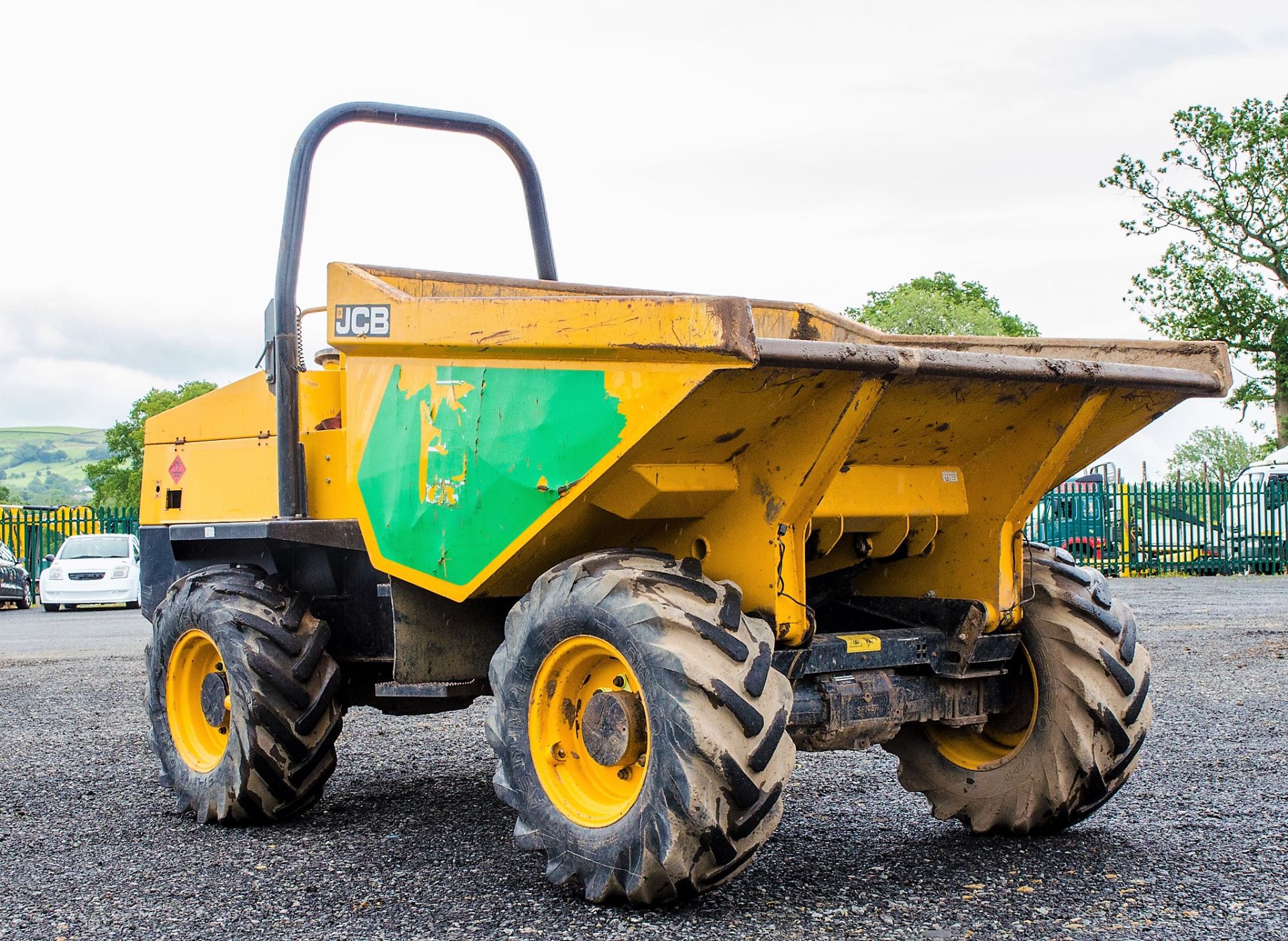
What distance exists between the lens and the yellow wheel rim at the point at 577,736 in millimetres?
4117

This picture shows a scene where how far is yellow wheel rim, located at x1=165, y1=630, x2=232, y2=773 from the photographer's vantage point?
590 cm

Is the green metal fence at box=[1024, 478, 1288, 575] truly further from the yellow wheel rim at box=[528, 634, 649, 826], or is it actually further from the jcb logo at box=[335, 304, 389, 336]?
the yellow wheel rim at box=[528, 634, 649, 826]

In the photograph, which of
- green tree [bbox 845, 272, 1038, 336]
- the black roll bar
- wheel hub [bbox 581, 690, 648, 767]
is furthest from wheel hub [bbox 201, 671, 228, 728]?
green tree [bbox 845, 272, 1038, 336]

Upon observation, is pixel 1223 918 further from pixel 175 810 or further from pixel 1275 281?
pixel 1275 281

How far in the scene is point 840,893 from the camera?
418 centimetres

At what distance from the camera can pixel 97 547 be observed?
23.6m

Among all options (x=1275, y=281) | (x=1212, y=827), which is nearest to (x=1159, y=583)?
(x=1275, y=281)

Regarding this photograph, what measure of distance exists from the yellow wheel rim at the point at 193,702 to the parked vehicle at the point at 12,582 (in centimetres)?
1981

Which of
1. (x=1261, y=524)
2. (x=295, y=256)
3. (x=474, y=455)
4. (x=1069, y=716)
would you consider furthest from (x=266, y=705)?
(x=1261, y=524)

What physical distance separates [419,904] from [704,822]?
106 centimetres

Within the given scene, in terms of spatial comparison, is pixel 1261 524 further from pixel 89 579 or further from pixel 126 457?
pixel 126 457

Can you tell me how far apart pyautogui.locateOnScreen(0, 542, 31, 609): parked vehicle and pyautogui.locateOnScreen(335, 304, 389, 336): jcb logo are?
21.4 meters

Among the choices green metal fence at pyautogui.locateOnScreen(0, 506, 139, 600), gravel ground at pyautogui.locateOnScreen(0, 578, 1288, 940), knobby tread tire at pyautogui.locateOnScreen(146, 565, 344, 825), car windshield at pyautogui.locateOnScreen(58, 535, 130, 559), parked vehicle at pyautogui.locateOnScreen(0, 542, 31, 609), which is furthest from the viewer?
green metal fence at pyautogui.locateOnScreen(0, 506, 139, 600)

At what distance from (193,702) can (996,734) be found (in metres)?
3.49
